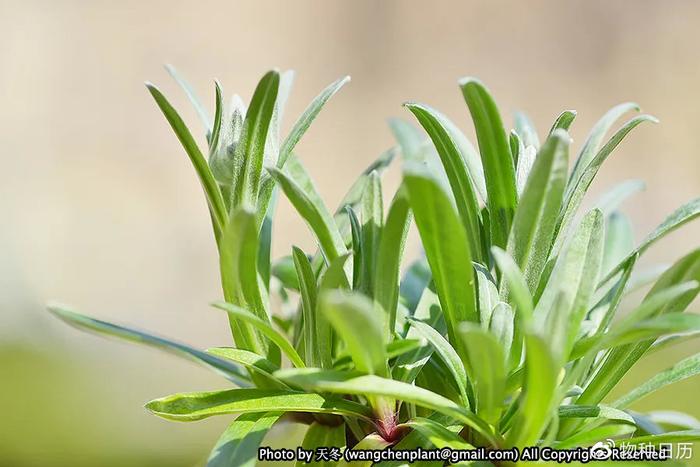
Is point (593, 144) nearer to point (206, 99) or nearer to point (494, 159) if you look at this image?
point (494, 159)

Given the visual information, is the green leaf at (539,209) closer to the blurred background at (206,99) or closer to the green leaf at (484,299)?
the green leaf at (484,299)

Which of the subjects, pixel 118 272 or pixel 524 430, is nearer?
pixel 524 430

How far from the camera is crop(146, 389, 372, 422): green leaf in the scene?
41 centimetres

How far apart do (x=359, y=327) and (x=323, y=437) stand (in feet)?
0.54

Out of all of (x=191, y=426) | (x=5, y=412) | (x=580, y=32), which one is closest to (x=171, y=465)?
(x=191, y=426)

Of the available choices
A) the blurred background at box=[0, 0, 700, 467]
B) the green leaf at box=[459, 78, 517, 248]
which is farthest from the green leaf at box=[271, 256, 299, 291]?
the blurred background at box=[0, 0, 700, 467]

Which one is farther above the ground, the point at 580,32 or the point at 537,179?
the point at 580,32

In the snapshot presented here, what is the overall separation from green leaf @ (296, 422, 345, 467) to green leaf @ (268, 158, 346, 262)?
0.38 feet

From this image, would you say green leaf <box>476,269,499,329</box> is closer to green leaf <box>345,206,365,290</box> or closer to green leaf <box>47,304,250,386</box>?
green leaf <box>345,206,365,290</box>

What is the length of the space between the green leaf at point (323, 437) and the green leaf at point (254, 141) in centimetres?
16

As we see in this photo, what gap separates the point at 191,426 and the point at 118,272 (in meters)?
1.17

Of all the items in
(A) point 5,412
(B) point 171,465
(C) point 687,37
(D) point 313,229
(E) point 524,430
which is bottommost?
(B) point 171,465

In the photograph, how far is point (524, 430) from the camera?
379 millimetres

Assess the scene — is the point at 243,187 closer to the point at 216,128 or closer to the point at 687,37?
the point at 216,128
